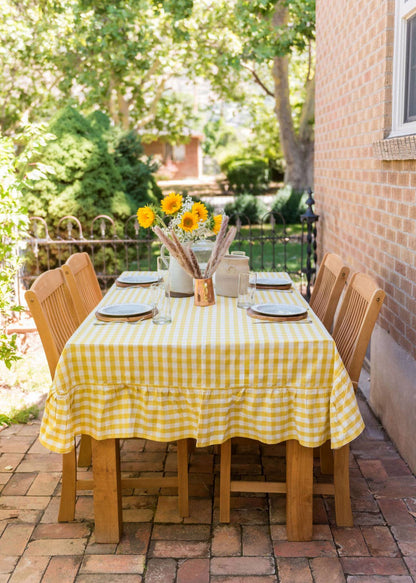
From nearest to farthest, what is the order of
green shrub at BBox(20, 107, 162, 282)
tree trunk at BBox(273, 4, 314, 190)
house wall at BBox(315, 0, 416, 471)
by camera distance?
house wall at BBox(315, 0, 416, 471)
green shrub at BBox(20, 107, 162, 282)
tree trunk at BBox(273, 4, 314, 190)

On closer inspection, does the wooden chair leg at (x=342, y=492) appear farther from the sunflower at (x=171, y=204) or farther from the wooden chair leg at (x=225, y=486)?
the sunflower at (x=171, y=204)

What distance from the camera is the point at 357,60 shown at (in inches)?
184

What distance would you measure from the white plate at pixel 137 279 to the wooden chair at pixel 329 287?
3.37 ft

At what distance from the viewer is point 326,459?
11.2 feet

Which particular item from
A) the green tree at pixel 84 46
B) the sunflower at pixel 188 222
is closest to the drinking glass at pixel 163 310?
the sunflower at pixel 188 222

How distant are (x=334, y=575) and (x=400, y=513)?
2.03 ft

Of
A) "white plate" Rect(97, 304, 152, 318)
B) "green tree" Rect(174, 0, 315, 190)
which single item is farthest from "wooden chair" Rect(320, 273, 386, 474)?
"green tree" Rect(174, 0, 315, 190)

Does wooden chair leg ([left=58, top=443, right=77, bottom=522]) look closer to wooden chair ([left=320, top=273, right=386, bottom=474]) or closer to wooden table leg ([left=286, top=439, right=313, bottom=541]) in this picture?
wooden table leg ([left=286, top=439, right=313, bottom=541])

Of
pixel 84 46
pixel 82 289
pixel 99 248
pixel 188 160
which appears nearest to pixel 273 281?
pixel 82 289

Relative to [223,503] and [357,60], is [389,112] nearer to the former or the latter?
[357,60]

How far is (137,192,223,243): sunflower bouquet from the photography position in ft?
10.8

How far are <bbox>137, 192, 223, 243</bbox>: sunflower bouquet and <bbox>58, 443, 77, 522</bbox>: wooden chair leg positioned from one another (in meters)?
1.19

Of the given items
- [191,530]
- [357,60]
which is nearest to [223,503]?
[191,530]

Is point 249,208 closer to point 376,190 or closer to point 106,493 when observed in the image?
point 376,190
